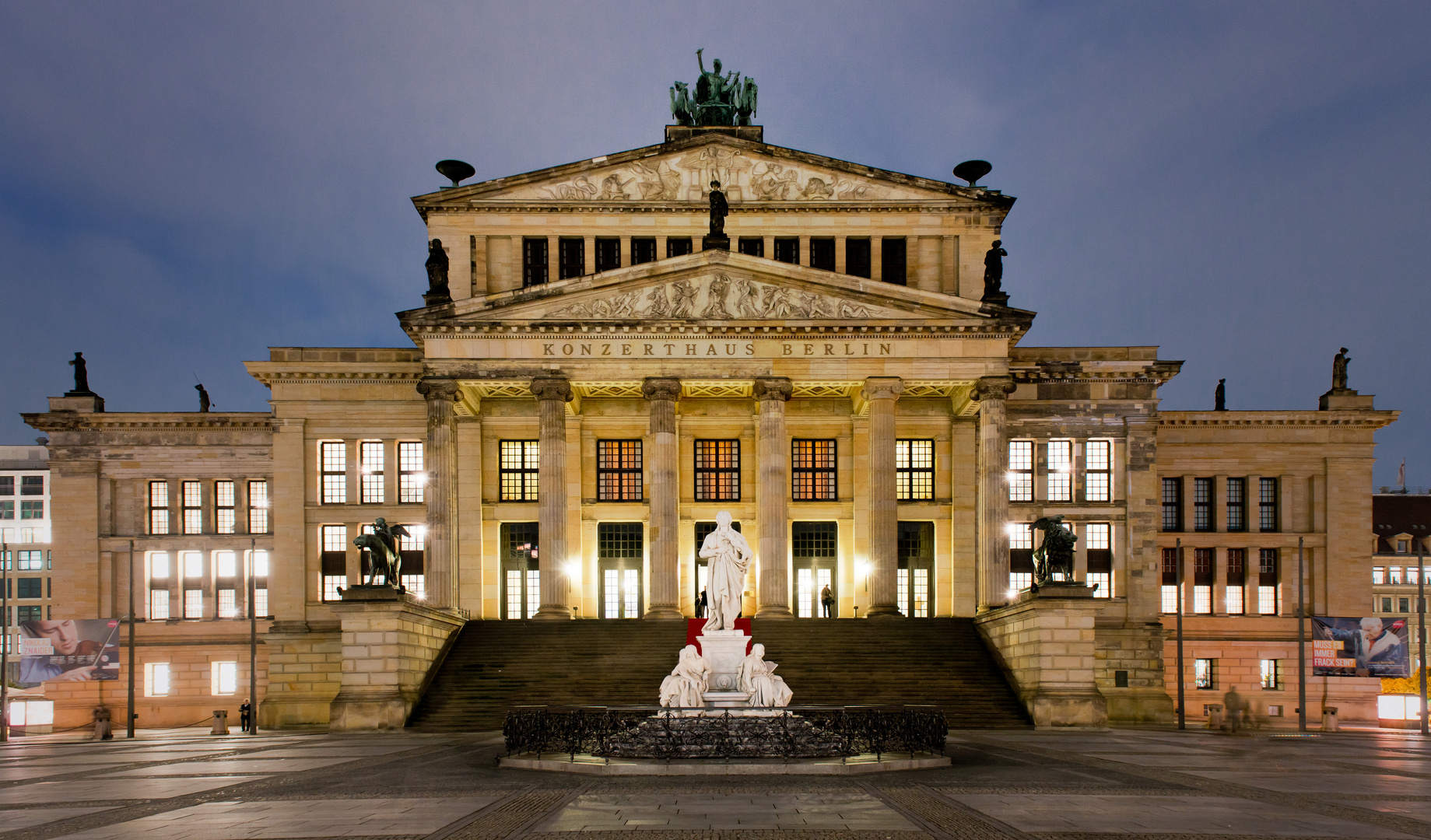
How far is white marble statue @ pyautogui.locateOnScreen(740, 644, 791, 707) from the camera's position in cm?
2325

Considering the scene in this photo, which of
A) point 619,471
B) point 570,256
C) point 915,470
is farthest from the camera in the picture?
point 619,471

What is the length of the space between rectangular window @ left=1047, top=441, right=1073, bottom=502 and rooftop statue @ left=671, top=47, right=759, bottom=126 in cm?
2087

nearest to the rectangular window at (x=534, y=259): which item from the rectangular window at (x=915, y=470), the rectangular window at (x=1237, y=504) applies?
the rectangular window at (x=915, y=470)

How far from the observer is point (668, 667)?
125 ft

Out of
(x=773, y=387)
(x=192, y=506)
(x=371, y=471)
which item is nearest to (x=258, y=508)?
(x=192, y=506)

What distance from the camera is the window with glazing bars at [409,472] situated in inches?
1977

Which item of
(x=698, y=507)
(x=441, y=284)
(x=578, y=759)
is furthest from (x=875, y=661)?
(x=441, y=284)

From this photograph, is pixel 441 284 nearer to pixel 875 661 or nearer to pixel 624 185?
pixel 624 185

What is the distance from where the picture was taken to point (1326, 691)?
52688 millimetres

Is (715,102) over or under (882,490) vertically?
over

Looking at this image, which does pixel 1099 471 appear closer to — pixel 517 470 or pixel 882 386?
pixel 882 386

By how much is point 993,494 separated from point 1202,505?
16.1 metres

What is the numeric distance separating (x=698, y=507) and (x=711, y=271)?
1154 cm

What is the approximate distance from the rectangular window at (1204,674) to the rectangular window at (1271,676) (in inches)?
94.4
